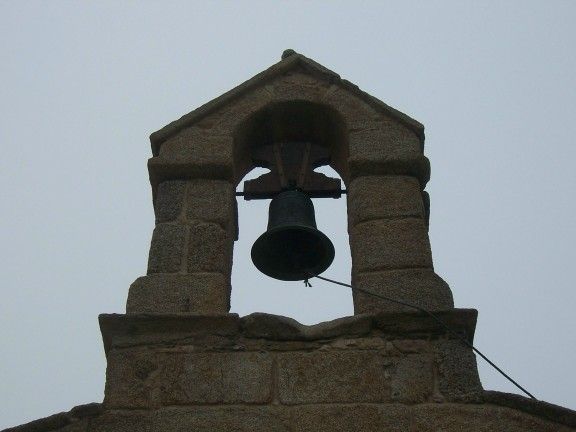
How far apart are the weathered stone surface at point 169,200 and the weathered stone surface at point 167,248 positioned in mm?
69

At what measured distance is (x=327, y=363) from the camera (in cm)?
370

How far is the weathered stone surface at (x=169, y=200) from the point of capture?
4.55 metres

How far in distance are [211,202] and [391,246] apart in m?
1.00

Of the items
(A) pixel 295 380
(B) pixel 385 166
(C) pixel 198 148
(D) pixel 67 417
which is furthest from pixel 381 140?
(D) pixel 67 417

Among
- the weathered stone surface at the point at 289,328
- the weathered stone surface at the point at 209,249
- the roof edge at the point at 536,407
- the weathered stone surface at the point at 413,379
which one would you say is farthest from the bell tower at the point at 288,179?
the roof edge at the point at 536,407

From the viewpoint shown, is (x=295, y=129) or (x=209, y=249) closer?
(x=209, y=249)

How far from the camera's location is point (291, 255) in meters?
4.73

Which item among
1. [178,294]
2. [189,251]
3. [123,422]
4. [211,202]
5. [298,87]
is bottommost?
[123,422]

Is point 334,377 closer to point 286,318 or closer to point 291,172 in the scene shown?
point 286,318

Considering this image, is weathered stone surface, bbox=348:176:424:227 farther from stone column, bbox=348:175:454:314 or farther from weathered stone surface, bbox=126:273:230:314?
weathered stone surface, bbox=126:273:230:314

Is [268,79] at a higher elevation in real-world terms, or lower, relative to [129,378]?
higher

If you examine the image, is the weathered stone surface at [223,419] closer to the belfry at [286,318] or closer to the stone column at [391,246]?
the belfry at [286,318]

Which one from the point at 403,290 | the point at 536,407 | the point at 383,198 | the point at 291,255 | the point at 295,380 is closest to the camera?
the point at 536,407

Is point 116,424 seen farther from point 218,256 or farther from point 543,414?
point 543,414
